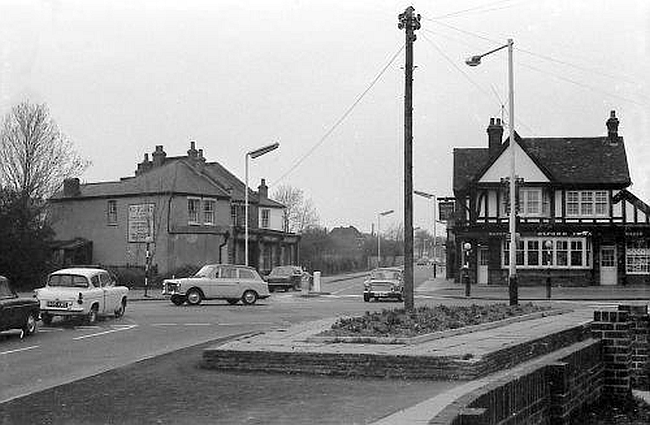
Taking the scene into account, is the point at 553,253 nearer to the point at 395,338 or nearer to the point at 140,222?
the point at 140,222

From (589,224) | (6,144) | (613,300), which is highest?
(6,144)

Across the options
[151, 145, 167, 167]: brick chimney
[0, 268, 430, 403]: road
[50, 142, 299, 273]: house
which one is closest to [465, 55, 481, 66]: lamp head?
A: [0, 268, 430, 403]: road

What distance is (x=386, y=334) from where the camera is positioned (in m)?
14.3

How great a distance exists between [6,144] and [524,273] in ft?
109

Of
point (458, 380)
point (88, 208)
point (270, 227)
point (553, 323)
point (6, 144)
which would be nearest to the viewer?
point (458, 380)

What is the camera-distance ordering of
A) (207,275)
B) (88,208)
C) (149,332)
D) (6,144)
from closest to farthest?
(149,332) → (207,275) → (6,144) → (88,208)

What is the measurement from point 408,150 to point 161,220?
4366 centimetres

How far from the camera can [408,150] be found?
1845cm

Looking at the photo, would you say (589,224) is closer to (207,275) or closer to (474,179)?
(474,179)

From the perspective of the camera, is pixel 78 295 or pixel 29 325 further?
pixel 78 295

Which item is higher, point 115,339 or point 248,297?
point 248,297

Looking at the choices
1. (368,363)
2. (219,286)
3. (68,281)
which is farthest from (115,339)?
(219,286)

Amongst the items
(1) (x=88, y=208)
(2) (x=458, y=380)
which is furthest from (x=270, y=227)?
(2) (x=458, y=380)

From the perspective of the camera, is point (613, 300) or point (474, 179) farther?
point (474, 179)
